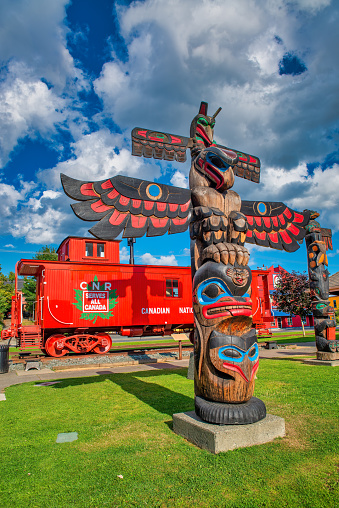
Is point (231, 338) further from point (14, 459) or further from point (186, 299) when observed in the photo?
point (186, 299)

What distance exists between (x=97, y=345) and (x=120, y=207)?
11.1 meters

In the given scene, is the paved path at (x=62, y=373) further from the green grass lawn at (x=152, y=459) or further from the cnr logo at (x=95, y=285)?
the cnr logo at (x=95, y=285)

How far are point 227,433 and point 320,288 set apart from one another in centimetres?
877

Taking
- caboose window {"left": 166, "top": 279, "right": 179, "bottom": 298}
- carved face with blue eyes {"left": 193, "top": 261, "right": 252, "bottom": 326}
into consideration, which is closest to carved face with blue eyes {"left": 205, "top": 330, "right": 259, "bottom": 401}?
carved face with blue eyes {"left": 193, "top": 261, "right": 252, "bottom": 326}

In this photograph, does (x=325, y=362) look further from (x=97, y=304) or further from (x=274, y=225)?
(x=97, y=304)

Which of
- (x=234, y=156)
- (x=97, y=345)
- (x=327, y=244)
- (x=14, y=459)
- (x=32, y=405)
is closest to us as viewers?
(x=14, y=459)

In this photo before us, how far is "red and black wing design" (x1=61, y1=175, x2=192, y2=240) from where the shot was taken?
19.5 ft

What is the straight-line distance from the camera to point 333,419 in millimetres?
5215

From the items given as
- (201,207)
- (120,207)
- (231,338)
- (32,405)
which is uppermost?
(120,207)

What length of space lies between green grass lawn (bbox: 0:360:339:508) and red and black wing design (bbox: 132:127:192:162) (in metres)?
5.34

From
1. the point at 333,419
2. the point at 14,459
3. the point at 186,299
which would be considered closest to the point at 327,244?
the point at 186,299

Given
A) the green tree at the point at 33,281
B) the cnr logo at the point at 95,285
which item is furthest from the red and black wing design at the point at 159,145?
the green tree at the point at 33,281

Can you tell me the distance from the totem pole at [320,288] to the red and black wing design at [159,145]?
6022 millimetres

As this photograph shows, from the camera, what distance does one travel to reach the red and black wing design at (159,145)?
24.3 feet
